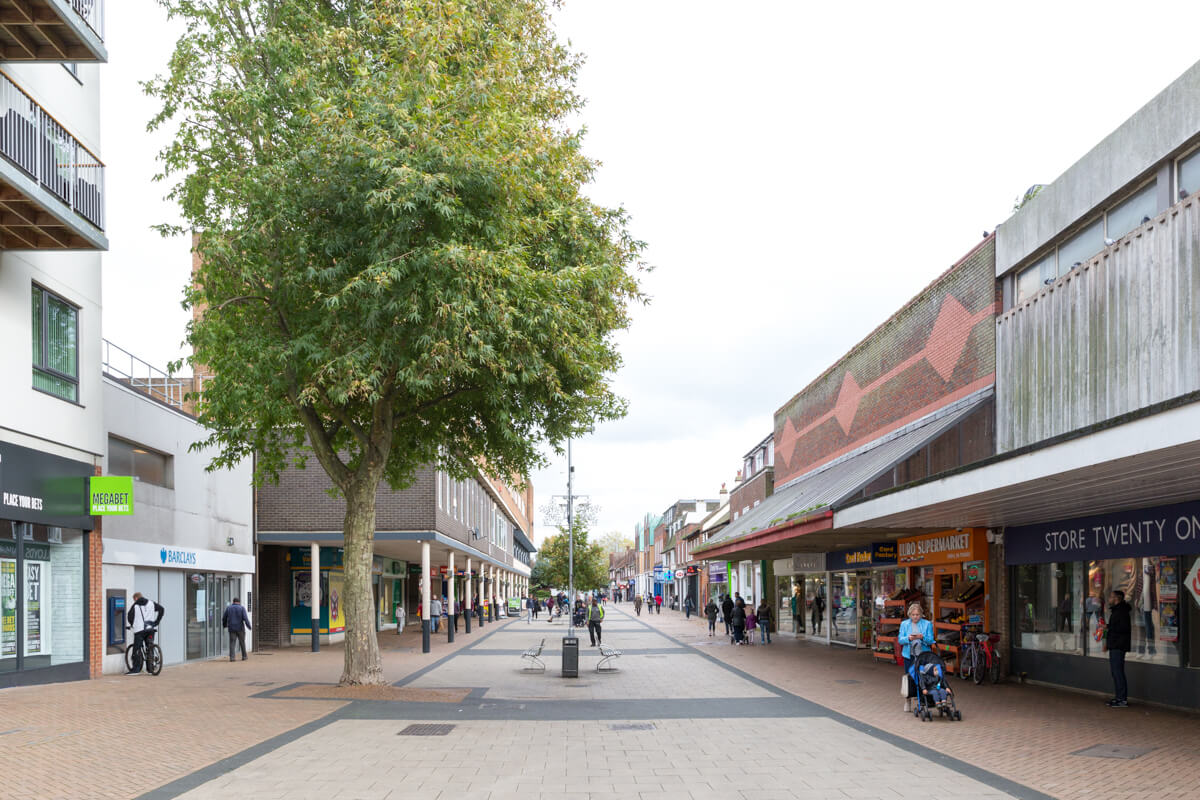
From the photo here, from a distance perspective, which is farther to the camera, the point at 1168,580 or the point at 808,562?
the point at 808,562

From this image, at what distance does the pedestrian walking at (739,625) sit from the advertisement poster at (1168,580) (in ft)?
55.1

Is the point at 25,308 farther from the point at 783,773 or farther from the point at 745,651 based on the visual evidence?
the point at 745,651

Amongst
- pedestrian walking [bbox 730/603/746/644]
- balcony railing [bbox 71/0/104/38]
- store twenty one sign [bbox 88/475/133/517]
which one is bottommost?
pedestrian walking [bbox 730/603/746/644]

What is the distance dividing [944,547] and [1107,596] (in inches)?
188

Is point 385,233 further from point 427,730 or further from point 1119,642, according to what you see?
point 1119,642

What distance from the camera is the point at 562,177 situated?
52.8 ft

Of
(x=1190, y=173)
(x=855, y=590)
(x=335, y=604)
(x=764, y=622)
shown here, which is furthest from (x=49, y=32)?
(x=764, y=622)


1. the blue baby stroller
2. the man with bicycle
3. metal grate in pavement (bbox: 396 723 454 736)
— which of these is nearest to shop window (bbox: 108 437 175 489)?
the man with bicycle

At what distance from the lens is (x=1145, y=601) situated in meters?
14.6

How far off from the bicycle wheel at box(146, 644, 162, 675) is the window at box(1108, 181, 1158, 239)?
17941mm

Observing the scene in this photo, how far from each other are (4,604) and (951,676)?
16.0 meters

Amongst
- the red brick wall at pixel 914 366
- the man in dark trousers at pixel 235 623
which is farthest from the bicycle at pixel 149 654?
the red brick wall at pixel 914 366

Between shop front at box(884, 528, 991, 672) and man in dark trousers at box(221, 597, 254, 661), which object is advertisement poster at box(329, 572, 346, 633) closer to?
man in dark trousers at box(221, 597, 254, 661)

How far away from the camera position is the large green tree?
46.6 feet
